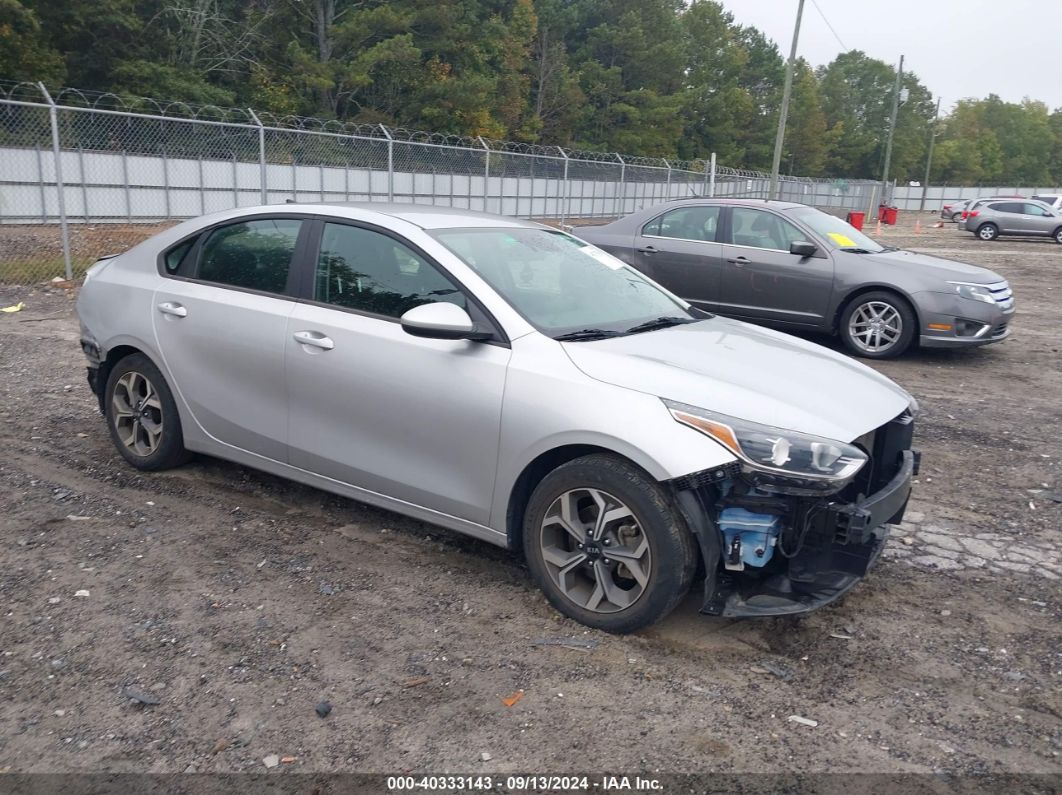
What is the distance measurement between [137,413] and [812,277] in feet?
21.8

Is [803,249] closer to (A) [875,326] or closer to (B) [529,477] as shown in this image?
(A) [875,326]

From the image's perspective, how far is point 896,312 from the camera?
8875 mm

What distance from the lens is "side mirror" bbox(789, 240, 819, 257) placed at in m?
9.02

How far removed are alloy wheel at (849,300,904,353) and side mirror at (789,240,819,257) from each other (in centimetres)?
73

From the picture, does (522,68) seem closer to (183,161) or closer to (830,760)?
(183,161)

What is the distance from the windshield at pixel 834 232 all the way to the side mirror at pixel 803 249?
0.25 metres

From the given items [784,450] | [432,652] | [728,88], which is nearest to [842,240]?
[784,450]

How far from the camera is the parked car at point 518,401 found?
129 inches

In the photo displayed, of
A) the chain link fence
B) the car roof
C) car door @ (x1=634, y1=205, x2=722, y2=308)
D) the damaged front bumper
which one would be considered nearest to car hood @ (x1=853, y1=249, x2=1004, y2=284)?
car door @ (x1=634, y1=205, x2=722, y2=308)

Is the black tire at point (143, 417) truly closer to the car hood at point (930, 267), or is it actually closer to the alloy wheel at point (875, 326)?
the alloy wheel at point (875, 326)

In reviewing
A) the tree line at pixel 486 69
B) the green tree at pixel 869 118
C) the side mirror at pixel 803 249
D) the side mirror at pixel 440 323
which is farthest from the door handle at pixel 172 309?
the green tree at pixel 869 118

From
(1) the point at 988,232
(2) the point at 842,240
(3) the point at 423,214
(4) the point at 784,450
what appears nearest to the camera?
(4) the point at 784,450

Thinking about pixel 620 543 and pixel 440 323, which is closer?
pixel 620 543

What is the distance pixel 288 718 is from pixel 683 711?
4.37ft
